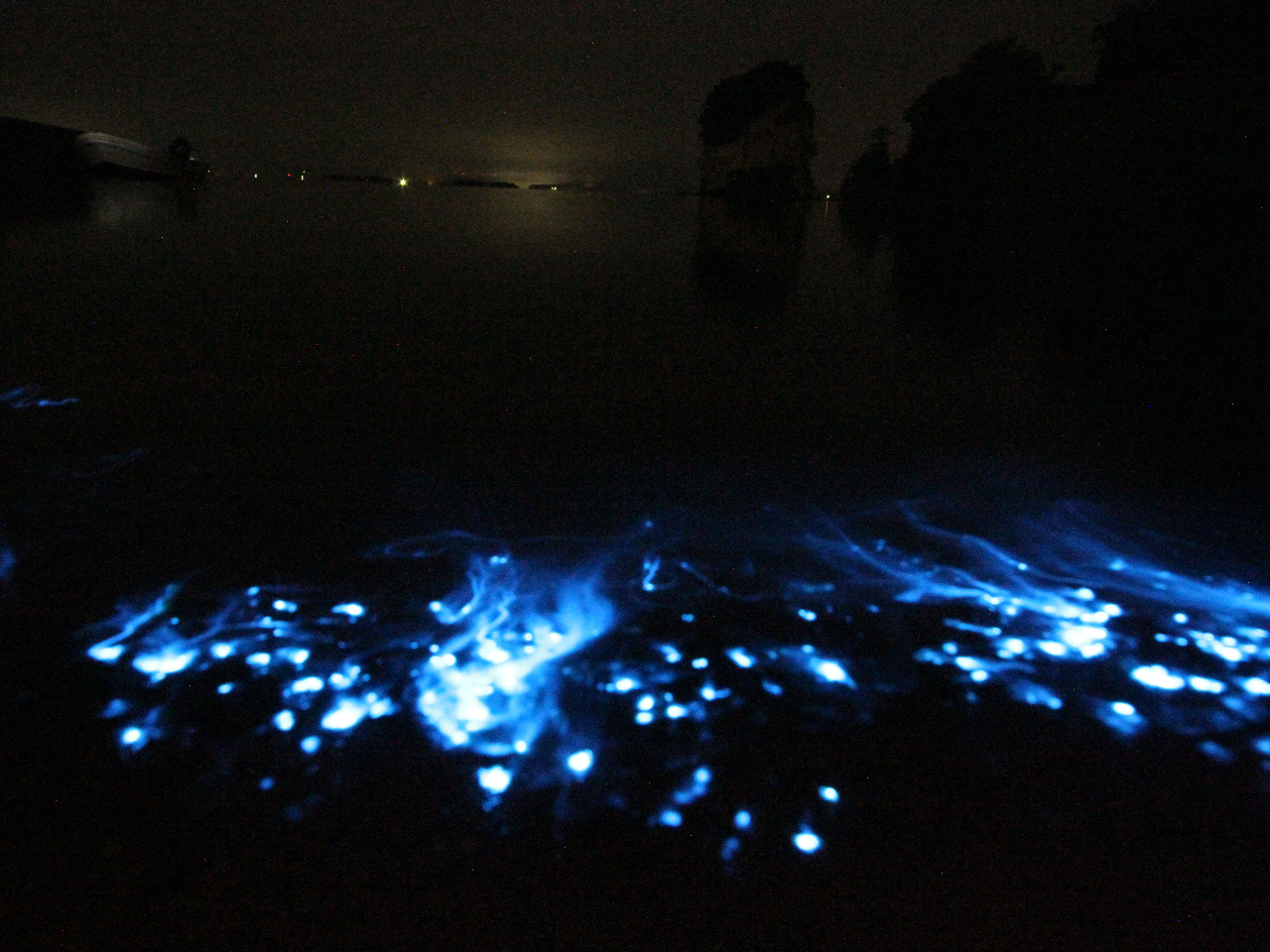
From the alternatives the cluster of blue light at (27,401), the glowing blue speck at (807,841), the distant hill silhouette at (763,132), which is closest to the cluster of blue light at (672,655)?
the glowing blue speck at (807,841)

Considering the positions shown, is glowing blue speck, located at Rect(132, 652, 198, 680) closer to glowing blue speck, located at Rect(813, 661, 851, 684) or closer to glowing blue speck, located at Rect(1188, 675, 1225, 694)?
glowing blue speck, located at Rect(813, 661, 851, 684)

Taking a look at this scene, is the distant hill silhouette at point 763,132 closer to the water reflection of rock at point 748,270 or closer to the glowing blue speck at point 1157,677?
the water reflection of rock at point 748,270

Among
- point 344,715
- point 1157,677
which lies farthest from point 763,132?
point 344,715

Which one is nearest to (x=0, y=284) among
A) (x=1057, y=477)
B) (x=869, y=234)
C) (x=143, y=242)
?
(x=143, y=242)

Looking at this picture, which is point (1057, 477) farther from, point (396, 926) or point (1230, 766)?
point (396, 926)

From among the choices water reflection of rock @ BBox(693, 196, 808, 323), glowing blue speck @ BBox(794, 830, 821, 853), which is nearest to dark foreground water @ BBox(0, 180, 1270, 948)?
glowing blue speck @ BBox(794, 830, 821, 853)
